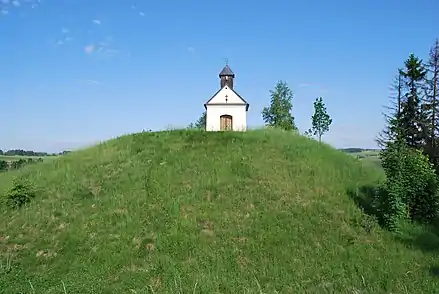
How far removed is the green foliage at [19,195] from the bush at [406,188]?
1250 cm

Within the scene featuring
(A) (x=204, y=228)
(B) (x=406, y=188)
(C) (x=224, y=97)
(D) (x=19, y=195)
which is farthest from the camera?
(C) (x=224, y=97)

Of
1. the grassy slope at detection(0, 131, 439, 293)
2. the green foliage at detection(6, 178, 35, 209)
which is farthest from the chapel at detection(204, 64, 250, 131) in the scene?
the green foliage at detection(6, 178, 35, 209)

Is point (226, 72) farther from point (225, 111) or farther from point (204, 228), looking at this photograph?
point (204, 228)

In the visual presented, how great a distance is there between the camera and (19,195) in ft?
54.0

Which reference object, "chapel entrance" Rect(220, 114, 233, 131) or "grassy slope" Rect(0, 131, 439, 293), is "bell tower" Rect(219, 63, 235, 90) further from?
"grassy slope" Rect(0, 131, 439, 293)

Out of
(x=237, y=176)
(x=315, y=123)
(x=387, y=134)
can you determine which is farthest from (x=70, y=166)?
(x=387, y=134)

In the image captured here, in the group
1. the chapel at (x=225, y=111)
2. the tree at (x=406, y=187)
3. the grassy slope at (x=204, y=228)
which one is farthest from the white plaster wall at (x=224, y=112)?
the tree at (x=406, y=187)

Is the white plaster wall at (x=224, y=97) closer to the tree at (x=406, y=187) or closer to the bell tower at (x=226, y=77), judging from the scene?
the bell tower at (x=226, y=77)

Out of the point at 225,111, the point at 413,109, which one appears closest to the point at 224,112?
the point at 225,111

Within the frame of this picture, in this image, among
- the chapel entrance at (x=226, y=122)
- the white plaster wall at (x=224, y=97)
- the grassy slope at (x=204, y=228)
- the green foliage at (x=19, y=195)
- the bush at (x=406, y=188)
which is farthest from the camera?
the white plaster wall at (x=224, y=97)

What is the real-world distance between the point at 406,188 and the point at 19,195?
13.4 metres

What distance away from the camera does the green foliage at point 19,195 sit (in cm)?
1635

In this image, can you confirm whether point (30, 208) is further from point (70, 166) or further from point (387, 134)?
point (387, 134)

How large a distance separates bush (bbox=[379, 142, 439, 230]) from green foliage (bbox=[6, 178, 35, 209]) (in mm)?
12499
